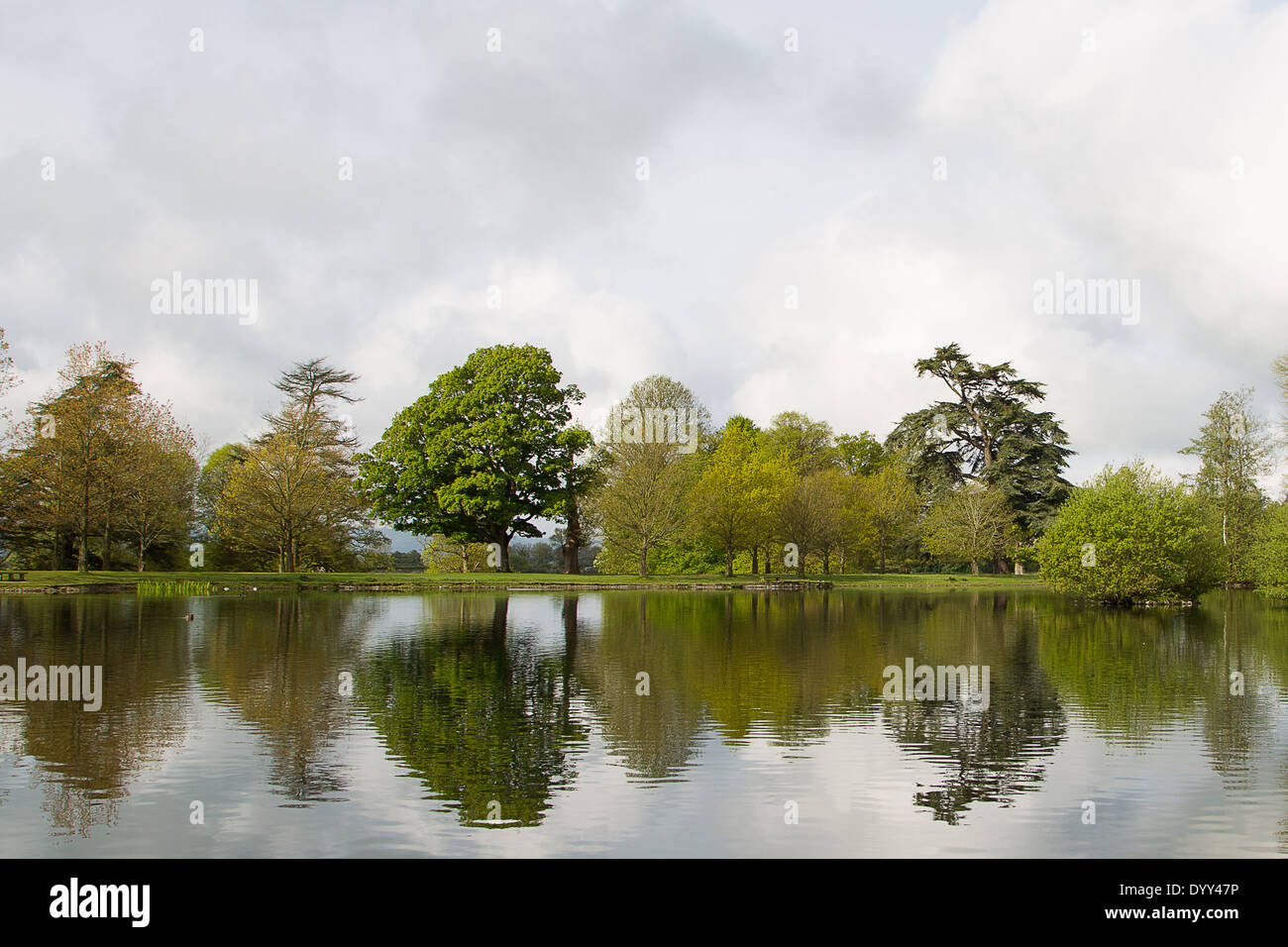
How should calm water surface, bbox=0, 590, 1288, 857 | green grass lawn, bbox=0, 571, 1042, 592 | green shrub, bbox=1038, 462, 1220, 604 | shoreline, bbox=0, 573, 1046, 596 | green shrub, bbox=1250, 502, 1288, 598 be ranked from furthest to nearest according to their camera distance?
green grass lawn, bbox=0, 571, 1042, 592, shoreline, bbox=0, 573, 1046, 596, green shrub, bbox=1250, 502, 1288, 598, green shrub, bbox=1038, 462, 1220, 604, calm water surface, bbox=0, 590, 1288, 857

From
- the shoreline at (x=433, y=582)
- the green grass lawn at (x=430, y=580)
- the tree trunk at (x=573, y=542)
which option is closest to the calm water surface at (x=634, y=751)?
the shoreline at (x=433, y=582)

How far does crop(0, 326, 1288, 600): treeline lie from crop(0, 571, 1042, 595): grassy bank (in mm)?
3305

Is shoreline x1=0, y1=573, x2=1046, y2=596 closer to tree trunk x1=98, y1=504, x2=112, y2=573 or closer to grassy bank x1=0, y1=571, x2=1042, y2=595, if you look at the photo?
grassy bank x1=0, y1=571, x2=1042, y2=595

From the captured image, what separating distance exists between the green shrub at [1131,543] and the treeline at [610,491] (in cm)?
11

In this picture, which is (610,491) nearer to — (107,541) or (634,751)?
(107,541)

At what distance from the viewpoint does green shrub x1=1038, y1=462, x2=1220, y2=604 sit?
1716 inches

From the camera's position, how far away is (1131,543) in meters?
43.4

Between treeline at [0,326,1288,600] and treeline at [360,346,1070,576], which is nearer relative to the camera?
treeline at [0,326,1288,600]

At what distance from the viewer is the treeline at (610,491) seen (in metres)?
47.9

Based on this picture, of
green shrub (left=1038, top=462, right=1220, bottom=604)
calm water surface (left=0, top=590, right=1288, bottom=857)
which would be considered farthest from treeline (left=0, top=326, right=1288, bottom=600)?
calm water surface (left=0, top=590, right=1288, bottom=857)

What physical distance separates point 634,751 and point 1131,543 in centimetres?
3864

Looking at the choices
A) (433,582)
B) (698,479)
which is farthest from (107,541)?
(698,479)
